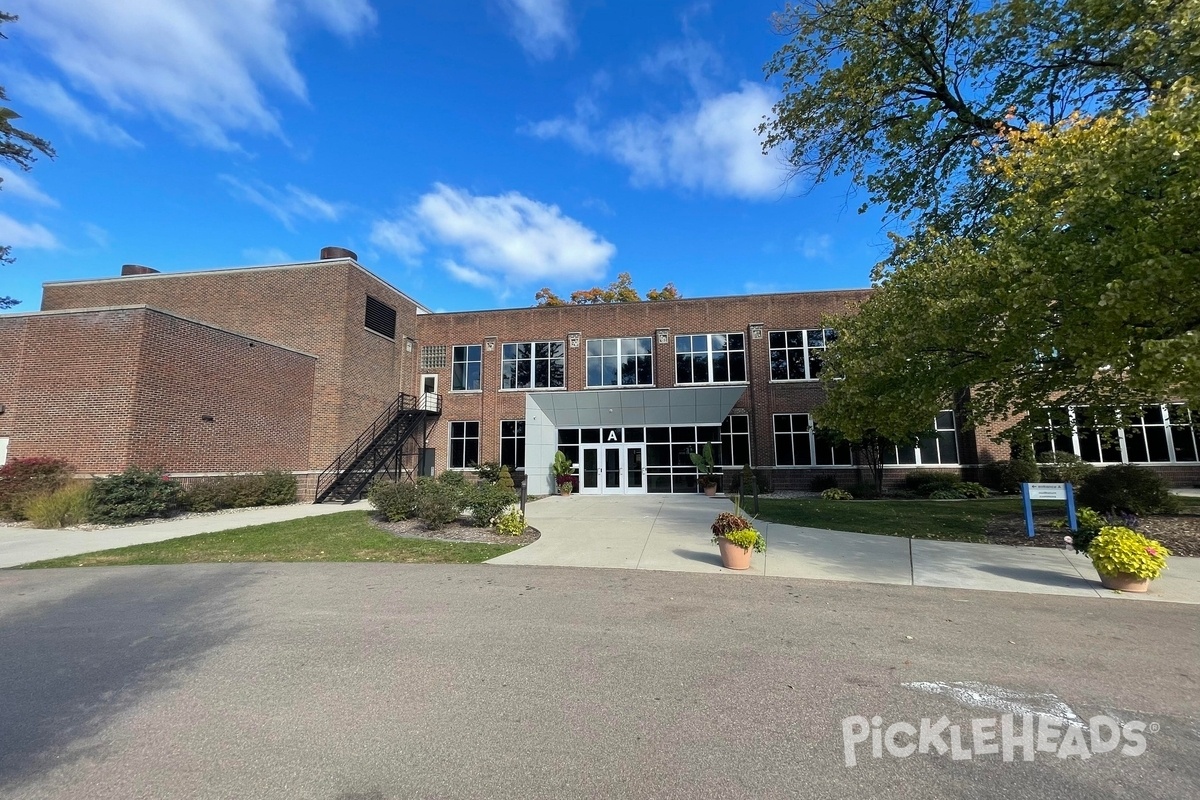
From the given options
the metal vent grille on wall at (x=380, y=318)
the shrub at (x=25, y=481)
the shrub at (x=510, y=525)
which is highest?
the metal vent grille on wall at (x=380, y=318)

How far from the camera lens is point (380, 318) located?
87.6 ft

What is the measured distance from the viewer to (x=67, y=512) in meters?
14.1

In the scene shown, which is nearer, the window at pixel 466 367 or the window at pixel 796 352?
the window at pixel 796 352

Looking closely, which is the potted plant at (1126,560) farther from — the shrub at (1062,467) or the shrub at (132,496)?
the shrub at (132,496)

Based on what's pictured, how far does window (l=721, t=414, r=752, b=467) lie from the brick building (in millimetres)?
65

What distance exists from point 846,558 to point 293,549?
33.3 feet

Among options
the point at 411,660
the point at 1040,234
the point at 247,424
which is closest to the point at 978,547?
the point at 1040,234

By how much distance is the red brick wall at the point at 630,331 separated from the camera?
83.7 feet

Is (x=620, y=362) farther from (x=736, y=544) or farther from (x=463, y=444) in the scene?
(x=736, y=544)

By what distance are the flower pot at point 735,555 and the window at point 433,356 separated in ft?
75.0

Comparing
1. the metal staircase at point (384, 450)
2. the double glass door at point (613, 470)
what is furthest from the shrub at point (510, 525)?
the double glass door at point (613, 470)

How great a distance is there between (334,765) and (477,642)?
2235 mm

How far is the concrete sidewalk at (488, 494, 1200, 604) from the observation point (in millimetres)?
7938

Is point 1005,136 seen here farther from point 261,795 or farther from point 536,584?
point 261,795
